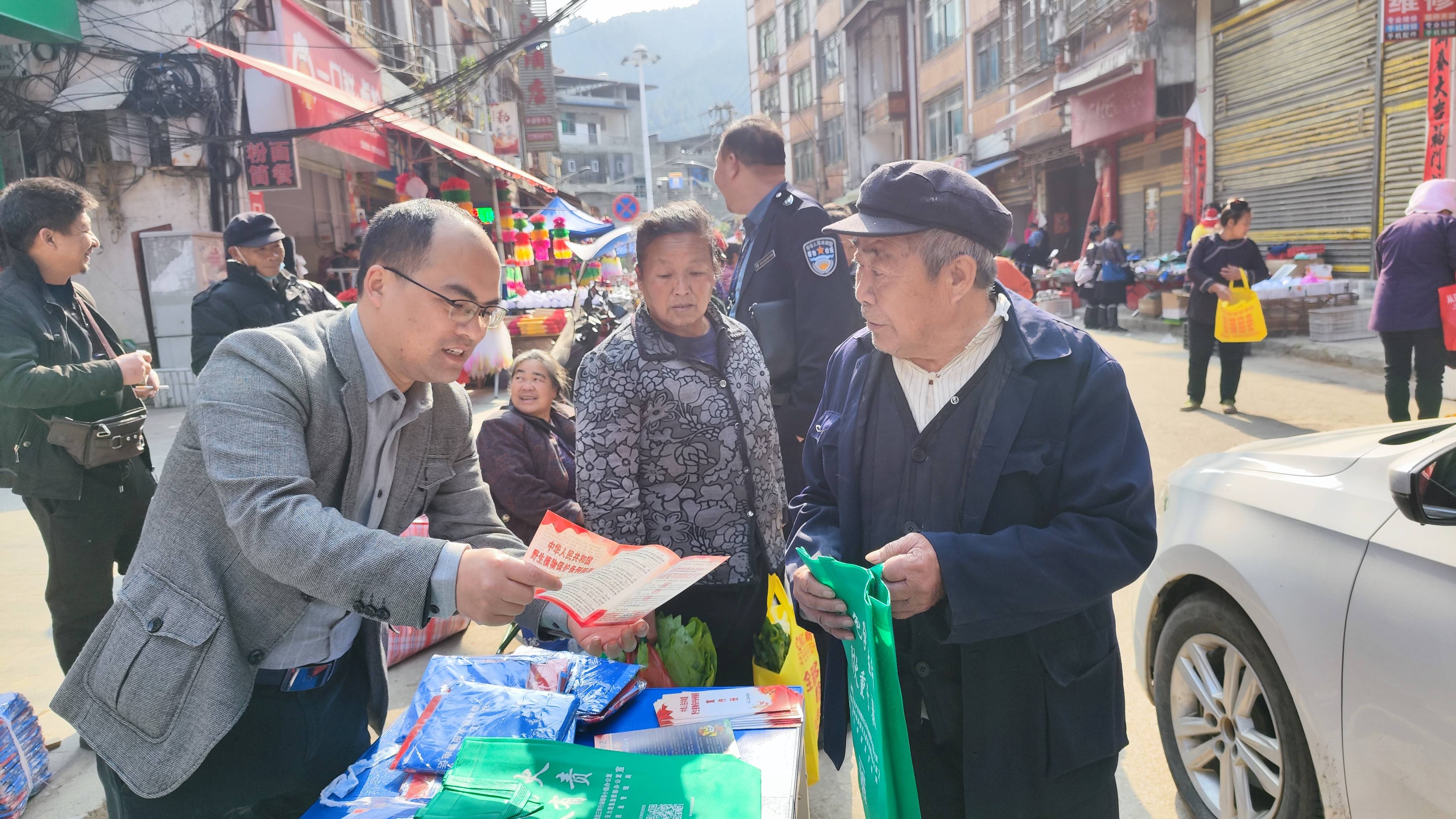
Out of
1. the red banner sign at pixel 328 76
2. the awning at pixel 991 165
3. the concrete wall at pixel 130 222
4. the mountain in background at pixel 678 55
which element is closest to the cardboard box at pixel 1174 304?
the awning at pixel 991 165

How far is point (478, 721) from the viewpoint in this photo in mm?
1697

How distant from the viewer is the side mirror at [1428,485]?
5.72ft

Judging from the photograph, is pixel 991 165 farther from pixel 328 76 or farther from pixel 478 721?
pixel 478 721

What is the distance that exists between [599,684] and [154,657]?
0.85 metres

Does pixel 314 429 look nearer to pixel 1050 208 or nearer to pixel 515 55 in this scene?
pixel 515 55

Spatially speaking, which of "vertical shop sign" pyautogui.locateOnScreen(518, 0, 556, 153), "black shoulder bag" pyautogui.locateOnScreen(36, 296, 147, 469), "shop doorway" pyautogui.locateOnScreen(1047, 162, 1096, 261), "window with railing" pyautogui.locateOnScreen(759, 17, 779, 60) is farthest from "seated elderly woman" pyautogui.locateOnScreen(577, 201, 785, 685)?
"window with railing" pyautogui.locateOnScreen(759, 17, 779, 60)

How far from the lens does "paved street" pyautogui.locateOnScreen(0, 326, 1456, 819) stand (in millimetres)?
2932

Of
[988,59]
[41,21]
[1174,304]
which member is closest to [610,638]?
[41,21]

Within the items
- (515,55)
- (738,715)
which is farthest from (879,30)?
(738,715)

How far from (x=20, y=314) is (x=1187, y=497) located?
4.09m

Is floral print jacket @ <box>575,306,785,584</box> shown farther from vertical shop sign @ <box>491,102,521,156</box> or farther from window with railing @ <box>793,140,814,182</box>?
window with railing @ <box>793,140,814,182</box>

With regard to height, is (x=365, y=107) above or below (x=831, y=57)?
below

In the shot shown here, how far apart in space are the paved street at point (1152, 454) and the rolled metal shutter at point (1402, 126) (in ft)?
9.19

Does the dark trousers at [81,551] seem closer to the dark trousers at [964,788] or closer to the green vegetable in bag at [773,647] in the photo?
the green vegetable in bag at [773,647]
